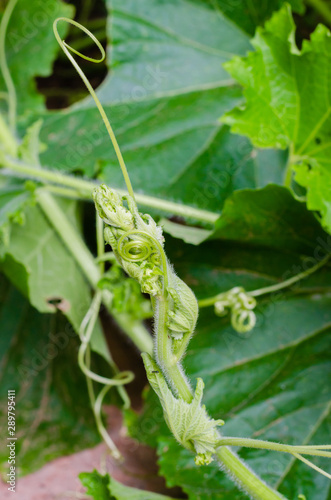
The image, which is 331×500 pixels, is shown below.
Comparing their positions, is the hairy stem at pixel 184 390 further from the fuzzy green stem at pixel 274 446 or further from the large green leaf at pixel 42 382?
the large green leaf at pixel 42 382

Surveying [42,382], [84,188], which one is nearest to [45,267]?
[84,188]

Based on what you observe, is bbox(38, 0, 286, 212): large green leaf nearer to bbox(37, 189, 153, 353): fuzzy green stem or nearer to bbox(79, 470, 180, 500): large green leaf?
bbox(37, 189, 153, 353): fuzzy green stem

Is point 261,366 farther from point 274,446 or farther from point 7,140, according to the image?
point 7,140

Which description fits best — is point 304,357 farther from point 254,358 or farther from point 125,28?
point 125,28

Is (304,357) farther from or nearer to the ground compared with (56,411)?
farther from the ground

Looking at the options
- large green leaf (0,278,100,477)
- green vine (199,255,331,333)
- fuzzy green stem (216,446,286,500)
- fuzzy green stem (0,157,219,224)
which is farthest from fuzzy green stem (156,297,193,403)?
large green leaf (0,278,100,477)

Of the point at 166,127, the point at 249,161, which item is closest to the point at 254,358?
the point at 249,161

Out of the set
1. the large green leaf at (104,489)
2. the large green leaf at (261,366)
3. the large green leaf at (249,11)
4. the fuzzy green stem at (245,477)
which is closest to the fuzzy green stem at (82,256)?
the large green leaf at (261,366)
